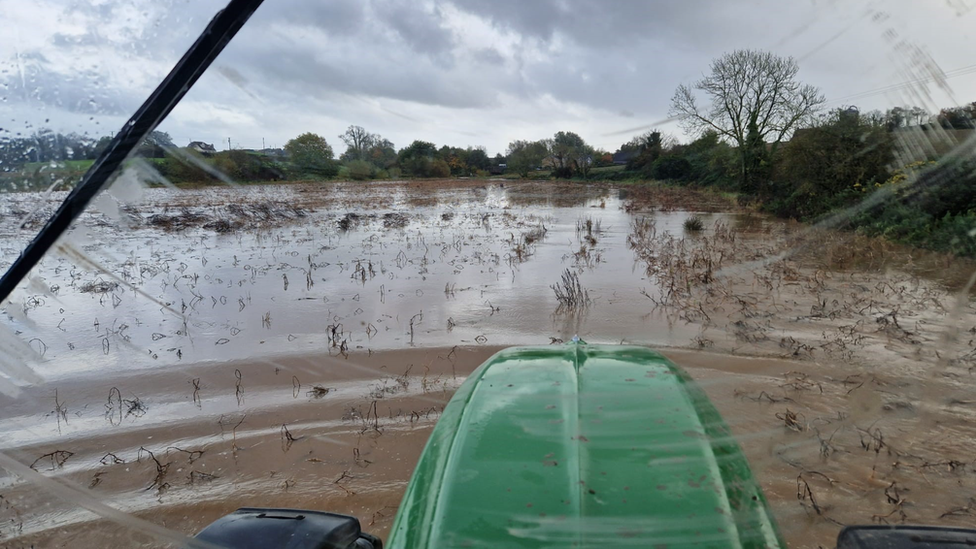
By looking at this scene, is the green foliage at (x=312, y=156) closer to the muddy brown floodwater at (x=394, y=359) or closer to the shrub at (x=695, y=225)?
the muddy brown floodwater at (x=394, y=359)

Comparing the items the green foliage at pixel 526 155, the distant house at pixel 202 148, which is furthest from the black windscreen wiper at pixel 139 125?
the green foliage at pixel 526 155

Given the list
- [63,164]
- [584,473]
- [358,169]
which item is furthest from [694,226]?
[63,164]

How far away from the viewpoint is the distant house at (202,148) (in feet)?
7.02

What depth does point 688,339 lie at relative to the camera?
20.9ft

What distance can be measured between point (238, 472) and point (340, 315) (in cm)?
369

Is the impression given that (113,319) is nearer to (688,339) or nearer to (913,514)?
(688,339)

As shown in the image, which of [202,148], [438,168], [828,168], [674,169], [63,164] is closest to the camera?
[63,164]

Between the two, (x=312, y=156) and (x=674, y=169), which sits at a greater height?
(x=674, y=169)

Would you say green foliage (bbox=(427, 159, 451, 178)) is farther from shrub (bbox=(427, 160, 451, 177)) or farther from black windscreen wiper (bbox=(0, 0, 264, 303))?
black windscreen wiper (bbox=(0, 0, 264, 303))

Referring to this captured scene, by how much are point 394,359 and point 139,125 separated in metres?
4.87

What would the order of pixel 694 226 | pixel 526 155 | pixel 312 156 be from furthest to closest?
pixel 694 226
pixel 526 155
pixel 312 156

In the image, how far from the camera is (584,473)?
1686 mm

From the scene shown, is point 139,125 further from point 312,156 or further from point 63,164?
point 312,156

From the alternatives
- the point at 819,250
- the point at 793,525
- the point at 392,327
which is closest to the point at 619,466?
the point at 793,525
